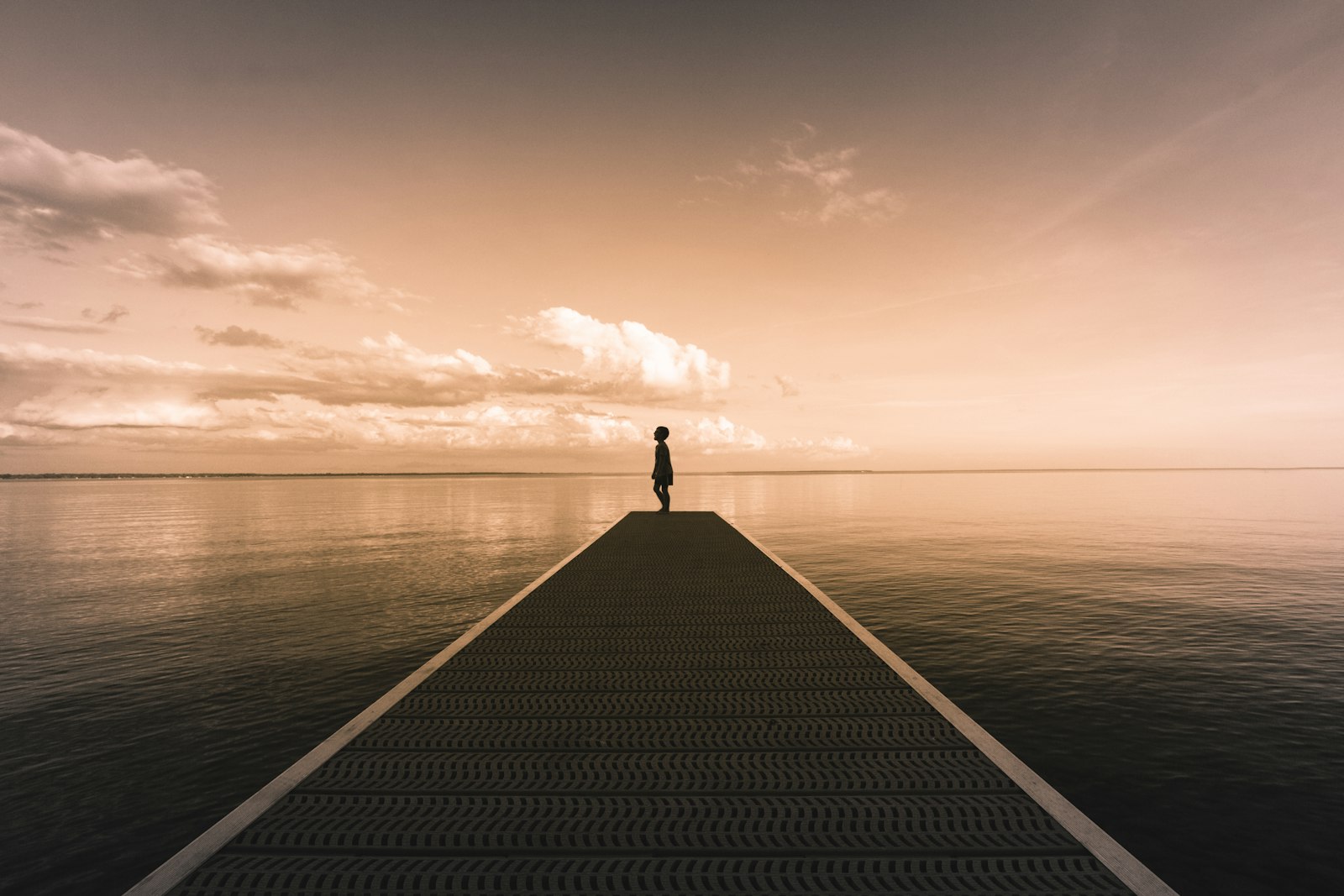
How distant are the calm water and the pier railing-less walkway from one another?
3.95 feet

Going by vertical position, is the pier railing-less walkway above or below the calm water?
above

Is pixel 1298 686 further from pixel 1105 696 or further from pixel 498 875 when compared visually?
pixel 498 875

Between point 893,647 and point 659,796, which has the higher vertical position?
point 659,796

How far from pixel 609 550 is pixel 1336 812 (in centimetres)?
1109

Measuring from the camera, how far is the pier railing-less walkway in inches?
116

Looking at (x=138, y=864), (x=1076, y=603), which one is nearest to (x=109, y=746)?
(x=138, y=864)

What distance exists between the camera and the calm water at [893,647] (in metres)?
4.27

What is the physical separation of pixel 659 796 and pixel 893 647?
236 inches

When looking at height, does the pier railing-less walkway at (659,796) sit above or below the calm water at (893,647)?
above

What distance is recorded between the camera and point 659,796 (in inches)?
143

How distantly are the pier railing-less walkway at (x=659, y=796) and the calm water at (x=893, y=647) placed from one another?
120cm

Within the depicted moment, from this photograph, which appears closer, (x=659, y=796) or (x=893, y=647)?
(x=659, y=796)

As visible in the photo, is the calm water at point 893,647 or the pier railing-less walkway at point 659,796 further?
the calm water at point 893,647

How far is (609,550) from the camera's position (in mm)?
13641
